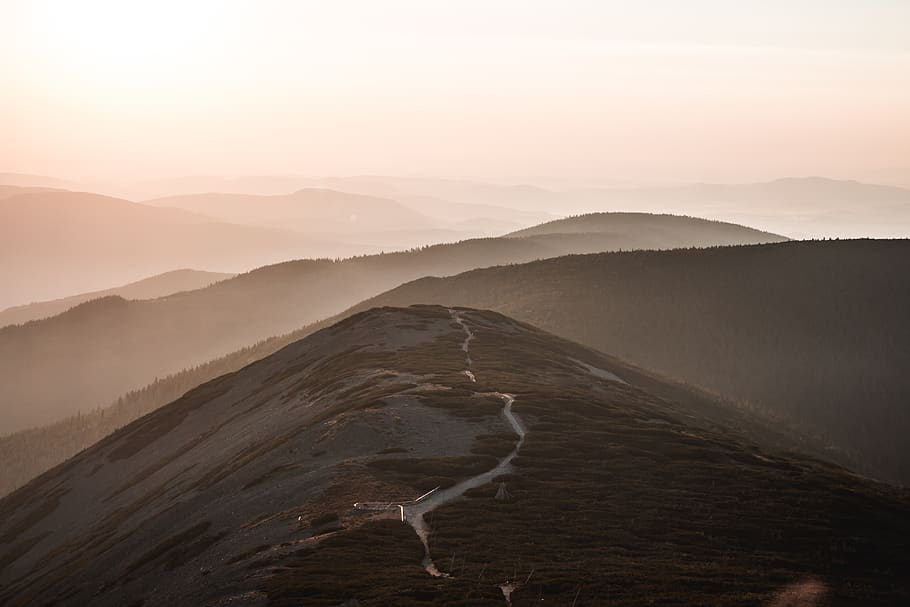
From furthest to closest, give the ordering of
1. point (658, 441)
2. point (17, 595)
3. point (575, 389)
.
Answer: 1. point (575, 389)
2. point (17, 595)
3. point (658, 441)

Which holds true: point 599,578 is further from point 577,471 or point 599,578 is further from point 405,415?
point 405,415

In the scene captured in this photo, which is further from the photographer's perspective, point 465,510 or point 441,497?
point 441,497

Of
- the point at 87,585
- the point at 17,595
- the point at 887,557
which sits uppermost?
the point at 887,557

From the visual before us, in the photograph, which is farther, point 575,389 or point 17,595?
point 575,389

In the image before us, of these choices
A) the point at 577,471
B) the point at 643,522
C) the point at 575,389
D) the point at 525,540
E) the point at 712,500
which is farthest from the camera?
the point at 575,389

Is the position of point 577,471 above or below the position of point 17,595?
above

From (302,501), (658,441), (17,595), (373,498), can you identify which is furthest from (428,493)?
(17,595)

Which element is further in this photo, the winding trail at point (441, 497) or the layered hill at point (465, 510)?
the winding trail at point (441, 497)

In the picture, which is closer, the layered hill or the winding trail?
the layered hill
